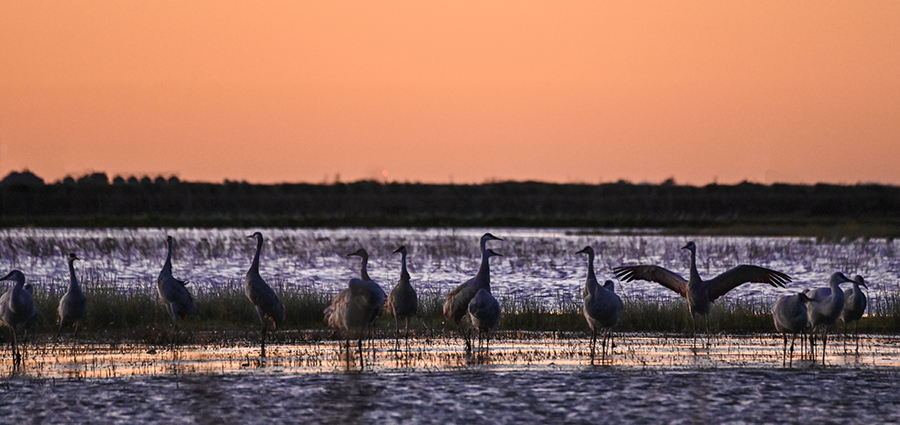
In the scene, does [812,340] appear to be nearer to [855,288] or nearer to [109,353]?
[855,288]

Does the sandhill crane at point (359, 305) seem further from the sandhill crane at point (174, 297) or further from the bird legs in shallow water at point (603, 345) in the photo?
the bird legs in shallow water at point (603, 345)

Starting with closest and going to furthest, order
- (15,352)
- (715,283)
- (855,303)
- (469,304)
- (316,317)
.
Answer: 1. (15,352)
2. (469,304)
3. (855,303)
4. (715,283)
5. (316,317)

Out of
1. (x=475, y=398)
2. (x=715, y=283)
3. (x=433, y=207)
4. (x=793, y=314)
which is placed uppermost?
(x=433, y=207)

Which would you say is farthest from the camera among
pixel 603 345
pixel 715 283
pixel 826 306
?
pixel 715 283

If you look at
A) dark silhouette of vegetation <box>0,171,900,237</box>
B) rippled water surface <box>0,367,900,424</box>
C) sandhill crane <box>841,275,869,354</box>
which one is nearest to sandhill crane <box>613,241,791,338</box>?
sandhill crane <box>841,275,869,354</box>

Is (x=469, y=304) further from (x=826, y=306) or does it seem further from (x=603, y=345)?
(x=826, y=306)

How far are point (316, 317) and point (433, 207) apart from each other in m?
54.7

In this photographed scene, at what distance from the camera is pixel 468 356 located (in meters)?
14.1

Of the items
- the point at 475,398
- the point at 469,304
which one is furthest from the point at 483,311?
the point at 475,398

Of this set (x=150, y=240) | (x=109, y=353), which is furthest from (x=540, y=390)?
(x=150, y=240)

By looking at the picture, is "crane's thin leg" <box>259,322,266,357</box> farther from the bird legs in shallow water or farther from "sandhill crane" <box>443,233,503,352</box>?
the bird legs in shallow water

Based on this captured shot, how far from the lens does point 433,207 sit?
72812mm

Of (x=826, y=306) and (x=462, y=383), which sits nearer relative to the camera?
(x=462, y=383)

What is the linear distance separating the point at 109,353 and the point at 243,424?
4.69 m
